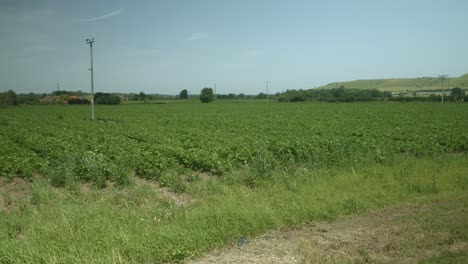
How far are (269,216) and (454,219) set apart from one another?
2.95 meters

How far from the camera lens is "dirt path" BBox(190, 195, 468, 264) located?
4164 millimetres

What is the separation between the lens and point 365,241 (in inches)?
182

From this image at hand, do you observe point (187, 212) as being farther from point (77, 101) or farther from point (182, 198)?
point (77, 101)

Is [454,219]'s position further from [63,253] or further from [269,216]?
[63,253]

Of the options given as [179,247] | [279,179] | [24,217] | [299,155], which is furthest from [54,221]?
[299,155]

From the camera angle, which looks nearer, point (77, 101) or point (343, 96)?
point (77, 101)

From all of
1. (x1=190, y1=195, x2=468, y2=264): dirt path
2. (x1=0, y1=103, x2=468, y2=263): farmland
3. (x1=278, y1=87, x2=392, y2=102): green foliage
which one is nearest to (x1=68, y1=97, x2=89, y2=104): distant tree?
(x1=278, y1=87, x2=392, y2=102): green foliage

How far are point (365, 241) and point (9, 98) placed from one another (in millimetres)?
84902

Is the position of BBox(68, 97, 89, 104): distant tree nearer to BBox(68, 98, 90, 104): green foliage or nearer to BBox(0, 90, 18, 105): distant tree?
BBox(68, 98, 90, 104): green foliage

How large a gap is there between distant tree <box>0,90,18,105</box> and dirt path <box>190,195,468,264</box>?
80.0 m

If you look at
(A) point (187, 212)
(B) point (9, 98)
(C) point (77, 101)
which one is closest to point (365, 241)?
(A) point (187, 212)

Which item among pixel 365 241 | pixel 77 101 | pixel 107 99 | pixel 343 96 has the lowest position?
pixel 365 241

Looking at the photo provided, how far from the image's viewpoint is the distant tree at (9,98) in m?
69.3

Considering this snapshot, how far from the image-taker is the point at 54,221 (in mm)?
5520
